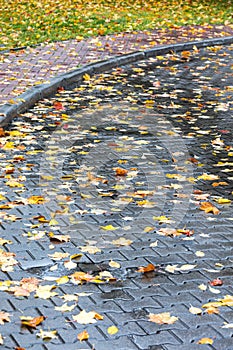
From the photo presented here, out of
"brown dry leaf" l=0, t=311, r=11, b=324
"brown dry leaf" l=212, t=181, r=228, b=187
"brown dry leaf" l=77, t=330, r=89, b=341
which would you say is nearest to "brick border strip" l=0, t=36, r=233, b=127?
"brown dry leaf" l=212, t=181, r=228, b=187

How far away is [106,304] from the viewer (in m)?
4.52

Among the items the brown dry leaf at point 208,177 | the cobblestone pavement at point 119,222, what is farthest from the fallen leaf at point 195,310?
the brown dry leaf at point 208,177

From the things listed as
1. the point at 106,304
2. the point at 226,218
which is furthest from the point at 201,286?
the point at 226,218

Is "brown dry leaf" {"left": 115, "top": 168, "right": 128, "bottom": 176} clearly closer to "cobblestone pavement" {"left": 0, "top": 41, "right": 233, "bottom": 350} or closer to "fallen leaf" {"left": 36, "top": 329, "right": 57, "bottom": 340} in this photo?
"cobblestone pavement" {"left": 0, "top": 41, "right": 233, "bottom": 350}

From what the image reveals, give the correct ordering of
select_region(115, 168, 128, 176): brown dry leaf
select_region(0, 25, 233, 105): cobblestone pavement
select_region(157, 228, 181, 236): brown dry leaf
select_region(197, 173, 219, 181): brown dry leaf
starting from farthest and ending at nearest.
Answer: select_region(0, 25, 233, 105): cobblestone pavement
select_region(115, 168, 128, 176): brown dry leaf
select_region(197, 173, 219, 181): brown dry leaf
select_region(157, 228, 181, 236): brown dry leaf

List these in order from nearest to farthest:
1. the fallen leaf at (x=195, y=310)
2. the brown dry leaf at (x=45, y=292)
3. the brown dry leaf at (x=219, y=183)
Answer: the fallen leaf at (x=195, y=310)
the brown dry leaf at (x=45, y=292)
the brown dry leaf at (x=219, y=183)

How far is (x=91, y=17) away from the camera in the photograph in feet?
54.0

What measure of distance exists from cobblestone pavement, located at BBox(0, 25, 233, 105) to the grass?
535 millimetres

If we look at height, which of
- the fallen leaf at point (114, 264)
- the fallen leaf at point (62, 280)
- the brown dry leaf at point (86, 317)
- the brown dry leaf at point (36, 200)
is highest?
the brown dry leaf at point (86, 317)

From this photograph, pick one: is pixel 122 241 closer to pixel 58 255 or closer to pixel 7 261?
pixel 58 255

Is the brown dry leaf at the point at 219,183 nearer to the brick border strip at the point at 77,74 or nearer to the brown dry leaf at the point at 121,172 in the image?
the brown dry leaf at the point at 121,172

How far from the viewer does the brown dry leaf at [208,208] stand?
6.02 meters

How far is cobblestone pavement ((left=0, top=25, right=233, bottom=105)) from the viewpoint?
10.6 m

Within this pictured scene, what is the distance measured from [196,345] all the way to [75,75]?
291 inches
